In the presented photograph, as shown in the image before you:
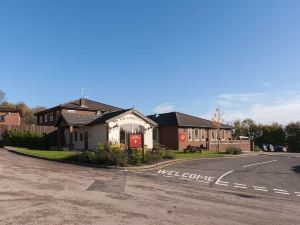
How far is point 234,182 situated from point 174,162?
9645mm

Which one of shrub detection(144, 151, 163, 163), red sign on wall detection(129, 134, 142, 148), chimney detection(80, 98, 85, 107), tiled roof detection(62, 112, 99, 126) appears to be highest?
chimney detection(80, 98, 85, 107)

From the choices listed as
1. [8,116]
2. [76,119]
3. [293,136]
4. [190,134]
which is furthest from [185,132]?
[293,136]

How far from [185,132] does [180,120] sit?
1779mm

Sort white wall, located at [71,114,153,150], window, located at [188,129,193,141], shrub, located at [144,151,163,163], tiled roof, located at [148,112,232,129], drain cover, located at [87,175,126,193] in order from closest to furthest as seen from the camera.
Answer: drain cover, located at [87,175,126,193], shrub, located at [144,151,163,163], white wall, located at [71,114,153,150], tiled roof, located at [148,112,232,129], window, located at [188,129,193,141]

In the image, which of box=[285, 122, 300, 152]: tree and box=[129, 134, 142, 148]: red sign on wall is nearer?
box=[129, 134, 142, 148]: red sign on wall

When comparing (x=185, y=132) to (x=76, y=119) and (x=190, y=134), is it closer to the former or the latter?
(x=190, y=134)

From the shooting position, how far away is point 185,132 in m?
51.2

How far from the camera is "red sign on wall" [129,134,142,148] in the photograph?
29.3 m

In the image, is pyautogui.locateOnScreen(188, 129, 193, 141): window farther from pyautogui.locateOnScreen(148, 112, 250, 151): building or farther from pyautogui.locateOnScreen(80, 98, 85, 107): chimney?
pyautogui.locateOnScreen(80, 98, 85, 107): chimney

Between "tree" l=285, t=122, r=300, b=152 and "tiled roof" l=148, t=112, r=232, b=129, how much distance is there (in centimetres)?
2403

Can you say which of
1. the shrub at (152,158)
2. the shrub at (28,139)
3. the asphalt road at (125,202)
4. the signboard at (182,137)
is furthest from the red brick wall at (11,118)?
the asphalt road at (125,202)

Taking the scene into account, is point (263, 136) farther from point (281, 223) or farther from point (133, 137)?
point (281, 223)

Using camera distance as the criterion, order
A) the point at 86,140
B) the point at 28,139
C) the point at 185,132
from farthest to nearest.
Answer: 1. the point at 185,132
2. the point at 28,139
3. the point at 86,140

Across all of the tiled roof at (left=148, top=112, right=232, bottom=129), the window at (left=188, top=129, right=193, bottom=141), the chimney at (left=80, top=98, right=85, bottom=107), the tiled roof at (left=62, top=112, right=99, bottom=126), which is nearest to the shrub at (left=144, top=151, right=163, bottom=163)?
the tiled roof at (left=62, top=112, right=99, bottom=126)
